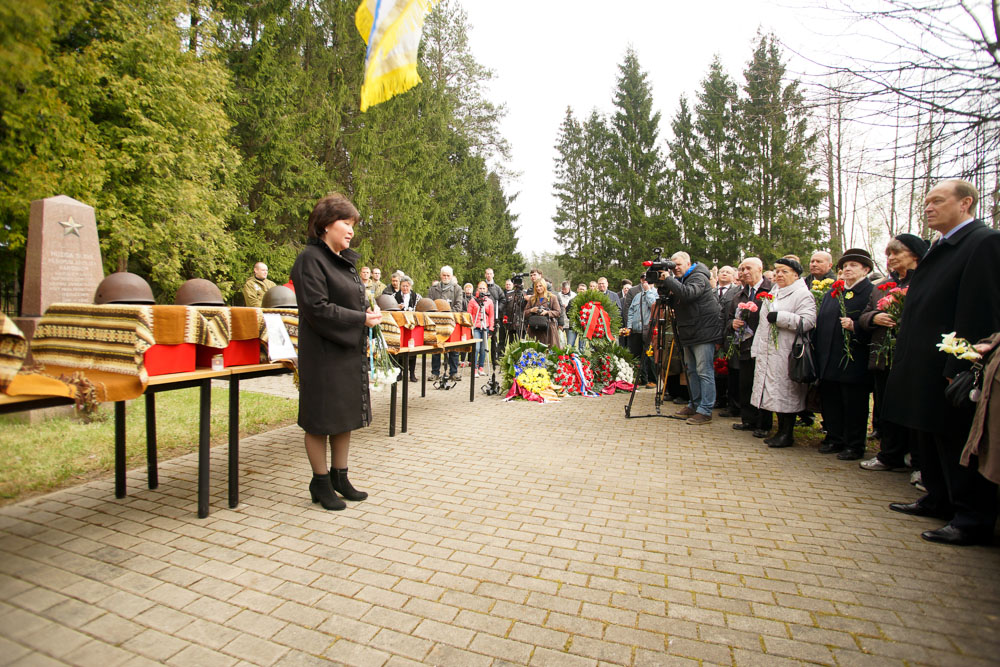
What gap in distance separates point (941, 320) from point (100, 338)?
5.09 meters

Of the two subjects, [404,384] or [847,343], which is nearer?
[847,343]

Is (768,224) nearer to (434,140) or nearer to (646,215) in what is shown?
(646,215)

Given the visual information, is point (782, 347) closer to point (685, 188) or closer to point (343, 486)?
point (343, 486)

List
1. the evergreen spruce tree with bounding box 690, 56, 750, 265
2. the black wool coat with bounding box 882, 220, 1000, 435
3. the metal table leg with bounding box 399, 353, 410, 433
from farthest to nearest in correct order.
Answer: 1. the evergreen spruce tree with bounding box 690, 56, 750, 265
2. the metal table leg with bounding box 399, 353, 410, 433
3. the black wool coat with bounding box 882, 220, 1000, 435

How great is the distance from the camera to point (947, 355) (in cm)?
335

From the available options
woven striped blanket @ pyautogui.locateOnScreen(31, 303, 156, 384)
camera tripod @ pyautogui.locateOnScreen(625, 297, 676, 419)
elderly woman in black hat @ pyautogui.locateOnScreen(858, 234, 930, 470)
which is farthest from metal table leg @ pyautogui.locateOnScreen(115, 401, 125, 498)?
elderly woman in black hat @ pyautogui.locateOnScreen(858, 234, 930, 470)

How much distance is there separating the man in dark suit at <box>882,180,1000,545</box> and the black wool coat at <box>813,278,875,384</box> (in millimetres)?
1495

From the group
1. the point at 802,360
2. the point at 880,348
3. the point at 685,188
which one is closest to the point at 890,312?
the point at 880,348

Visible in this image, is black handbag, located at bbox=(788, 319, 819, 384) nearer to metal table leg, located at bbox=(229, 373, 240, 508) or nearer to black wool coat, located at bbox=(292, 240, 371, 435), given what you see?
black wool coat, located at bbox=(292, 240, 371, 435)

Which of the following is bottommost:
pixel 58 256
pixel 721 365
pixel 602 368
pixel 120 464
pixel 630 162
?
pixel 120 464

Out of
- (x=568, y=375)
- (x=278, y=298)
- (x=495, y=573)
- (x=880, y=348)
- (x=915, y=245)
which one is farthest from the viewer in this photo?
(x=568, y=375)

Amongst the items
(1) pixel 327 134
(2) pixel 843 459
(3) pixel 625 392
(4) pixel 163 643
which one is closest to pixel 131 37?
(1) pixel 327 134

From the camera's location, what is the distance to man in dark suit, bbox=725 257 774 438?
6305mm

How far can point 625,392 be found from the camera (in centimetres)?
962
